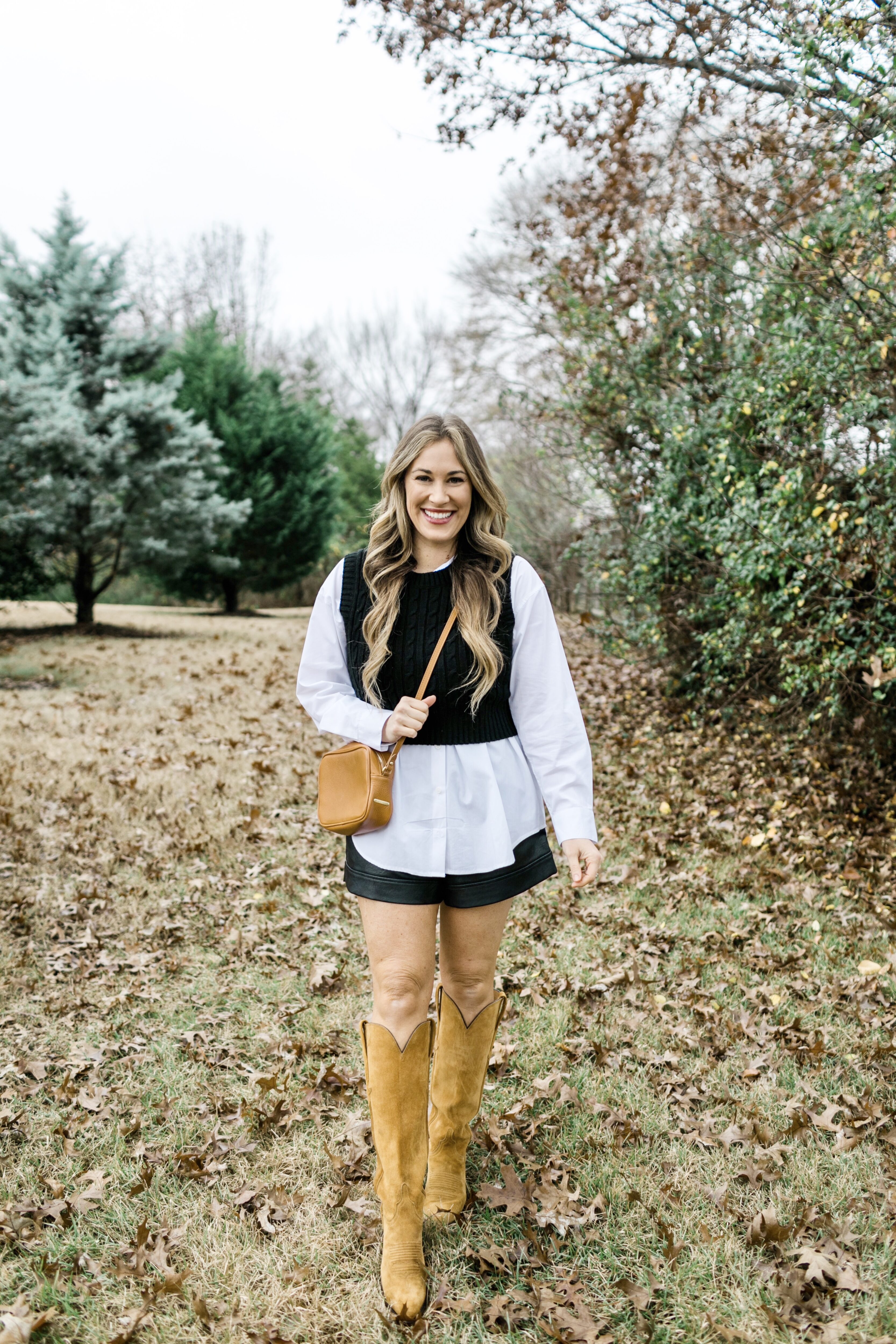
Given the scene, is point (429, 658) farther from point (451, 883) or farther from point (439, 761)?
point (451, 883)

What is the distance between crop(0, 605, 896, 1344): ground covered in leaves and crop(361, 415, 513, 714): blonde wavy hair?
1.60 meters

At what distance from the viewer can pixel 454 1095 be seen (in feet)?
8.88

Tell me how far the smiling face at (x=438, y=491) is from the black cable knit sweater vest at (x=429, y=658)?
0.13m

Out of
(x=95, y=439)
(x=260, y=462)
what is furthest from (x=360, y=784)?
(x=260, y=462)

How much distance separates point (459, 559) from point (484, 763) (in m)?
0.58

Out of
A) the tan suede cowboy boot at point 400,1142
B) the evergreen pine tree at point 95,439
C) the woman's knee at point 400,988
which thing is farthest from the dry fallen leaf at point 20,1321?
the evergreen pine tree at point 95,439

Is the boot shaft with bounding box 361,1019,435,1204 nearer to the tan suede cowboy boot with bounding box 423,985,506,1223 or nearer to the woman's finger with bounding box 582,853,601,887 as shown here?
the tan suede cowboy boot with bounding box 423,985,506,1223

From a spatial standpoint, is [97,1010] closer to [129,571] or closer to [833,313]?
[833,313]

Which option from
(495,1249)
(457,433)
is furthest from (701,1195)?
(457,433)

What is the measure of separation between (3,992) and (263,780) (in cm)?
294

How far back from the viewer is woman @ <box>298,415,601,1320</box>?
2.45 meters

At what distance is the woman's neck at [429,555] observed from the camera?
2633 millimetres

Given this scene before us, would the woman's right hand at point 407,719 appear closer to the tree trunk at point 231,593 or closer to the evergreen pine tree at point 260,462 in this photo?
the evergreen pine tree at point 260,462

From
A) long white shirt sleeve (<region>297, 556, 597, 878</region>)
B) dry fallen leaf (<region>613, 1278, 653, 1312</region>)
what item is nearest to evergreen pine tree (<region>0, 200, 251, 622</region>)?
long white shirt sleeve (<region>297, 556, 597, 878</region>)
